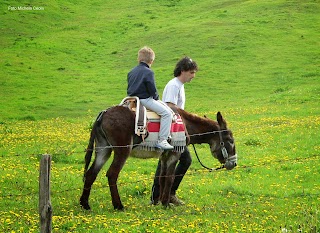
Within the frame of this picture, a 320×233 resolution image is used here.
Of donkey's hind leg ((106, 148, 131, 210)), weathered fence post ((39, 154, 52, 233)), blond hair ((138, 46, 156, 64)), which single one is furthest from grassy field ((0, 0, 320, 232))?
blond hair ((138, 46, 156, 64))

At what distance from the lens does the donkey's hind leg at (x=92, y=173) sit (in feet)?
35.9

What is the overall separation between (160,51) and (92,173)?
33.1 meters

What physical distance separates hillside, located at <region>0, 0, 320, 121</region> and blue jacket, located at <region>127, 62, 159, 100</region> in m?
16.3

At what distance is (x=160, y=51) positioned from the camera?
1721 inches

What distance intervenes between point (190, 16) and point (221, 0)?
21.5 ft

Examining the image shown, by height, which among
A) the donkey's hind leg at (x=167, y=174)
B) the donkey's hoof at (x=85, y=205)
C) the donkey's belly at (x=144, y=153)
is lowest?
the donkey's hoof at (x=85, y=205)

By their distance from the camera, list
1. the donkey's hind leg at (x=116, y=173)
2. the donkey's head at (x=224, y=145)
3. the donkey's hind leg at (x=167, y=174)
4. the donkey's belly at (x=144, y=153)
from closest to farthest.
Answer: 1. the donkey's hind leg at (x=116, y=173)
2. the donkey's hind leg at (x=167, y=174)
3. the donkey's belly at (x=144, y=153)
4. the donkey's head at (x=224, y=145)

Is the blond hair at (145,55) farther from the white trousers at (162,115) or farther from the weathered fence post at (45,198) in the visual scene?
the weathered fence post at (45,198)

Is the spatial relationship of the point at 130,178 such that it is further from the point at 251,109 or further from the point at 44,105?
the point at 44,105

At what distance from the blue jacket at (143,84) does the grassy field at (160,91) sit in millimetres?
1624

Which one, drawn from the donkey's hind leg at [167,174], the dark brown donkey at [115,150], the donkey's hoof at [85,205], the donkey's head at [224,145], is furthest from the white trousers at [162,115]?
the donkey's hoof at [85,205]

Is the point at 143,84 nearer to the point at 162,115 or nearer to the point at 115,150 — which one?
the point at 162,115

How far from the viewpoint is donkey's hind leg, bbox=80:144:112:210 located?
1095 centimetres

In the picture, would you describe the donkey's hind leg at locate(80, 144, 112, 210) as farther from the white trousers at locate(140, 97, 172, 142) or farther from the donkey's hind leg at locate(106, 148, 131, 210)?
the white trousers at locate(140, 97, 172, 142)
